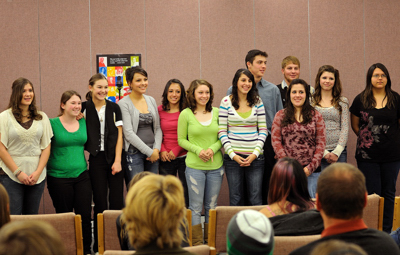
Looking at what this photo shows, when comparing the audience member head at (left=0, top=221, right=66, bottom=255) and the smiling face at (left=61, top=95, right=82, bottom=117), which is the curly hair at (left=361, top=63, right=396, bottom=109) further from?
the audience member head at (left=0, top=221, right=66, bottom=255)

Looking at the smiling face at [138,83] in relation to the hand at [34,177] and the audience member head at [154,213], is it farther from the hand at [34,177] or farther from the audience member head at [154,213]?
the audience member head at [154,213]

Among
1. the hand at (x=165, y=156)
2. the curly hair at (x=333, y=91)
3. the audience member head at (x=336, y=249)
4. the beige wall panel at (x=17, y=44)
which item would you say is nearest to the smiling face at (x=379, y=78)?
the curly hair at (x=333, y=91)

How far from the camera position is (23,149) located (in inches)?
155

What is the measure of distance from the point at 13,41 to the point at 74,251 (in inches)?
142

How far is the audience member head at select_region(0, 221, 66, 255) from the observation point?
1.08 metres

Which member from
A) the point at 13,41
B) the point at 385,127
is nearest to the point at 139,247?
the point at 385,127

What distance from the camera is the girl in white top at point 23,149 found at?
12.7ft

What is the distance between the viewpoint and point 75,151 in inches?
161

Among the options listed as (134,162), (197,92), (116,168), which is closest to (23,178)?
(116,168)

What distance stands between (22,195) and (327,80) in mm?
3144

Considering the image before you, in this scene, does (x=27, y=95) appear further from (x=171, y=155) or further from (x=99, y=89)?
(x=171, y=155)

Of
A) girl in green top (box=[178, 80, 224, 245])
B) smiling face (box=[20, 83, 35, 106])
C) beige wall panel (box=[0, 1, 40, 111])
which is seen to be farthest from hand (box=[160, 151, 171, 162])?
beige wall panel (box=[0, 1, 40, 111])

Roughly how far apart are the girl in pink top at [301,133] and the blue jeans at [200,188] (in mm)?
672

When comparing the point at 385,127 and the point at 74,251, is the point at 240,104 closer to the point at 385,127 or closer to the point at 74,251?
the point at 385,127
